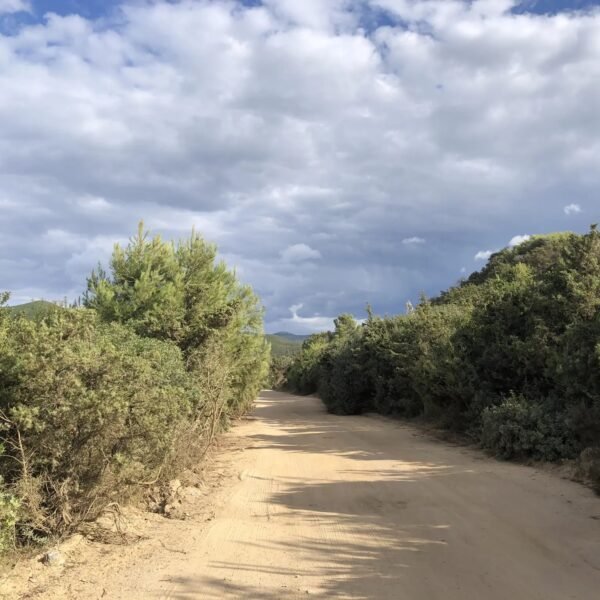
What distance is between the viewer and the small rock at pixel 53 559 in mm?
5781

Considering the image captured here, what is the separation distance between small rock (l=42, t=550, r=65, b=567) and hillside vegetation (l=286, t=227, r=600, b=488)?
7892 millimetres

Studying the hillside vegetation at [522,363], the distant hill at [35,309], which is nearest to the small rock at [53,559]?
the distant hill at [35,309]

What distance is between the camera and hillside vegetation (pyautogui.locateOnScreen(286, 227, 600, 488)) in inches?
436

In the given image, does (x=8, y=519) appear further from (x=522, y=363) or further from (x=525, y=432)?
(x=522, y=363)

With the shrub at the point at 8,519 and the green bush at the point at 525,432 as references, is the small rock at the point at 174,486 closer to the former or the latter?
the shrub at the point at 8,519

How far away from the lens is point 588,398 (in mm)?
11250

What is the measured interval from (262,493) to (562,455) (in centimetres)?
599

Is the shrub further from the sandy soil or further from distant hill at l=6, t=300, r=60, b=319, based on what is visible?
distant hill at l=6, t=300, r=60, b=319

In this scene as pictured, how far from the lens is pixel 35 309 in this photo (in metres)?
9.02

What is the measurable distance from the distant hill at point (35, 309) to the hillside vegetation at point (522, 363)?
9.09m

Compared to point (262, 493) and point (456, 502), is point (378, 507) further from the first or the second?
point (262, 493)

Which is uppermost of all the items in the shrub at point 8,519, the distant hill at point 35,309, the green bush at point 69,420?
the distant hill at point 35,309

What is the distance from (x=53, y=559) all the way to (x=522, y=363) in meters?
12.6

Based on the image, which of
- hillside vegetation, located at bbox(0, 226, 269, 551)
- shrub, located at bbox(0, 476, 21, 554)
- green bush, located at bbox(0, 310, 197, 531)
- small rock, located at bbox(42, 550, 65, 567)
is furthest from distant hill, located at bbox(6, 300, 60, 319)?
small rock, located at bbox(42, 550, 65, 567)
